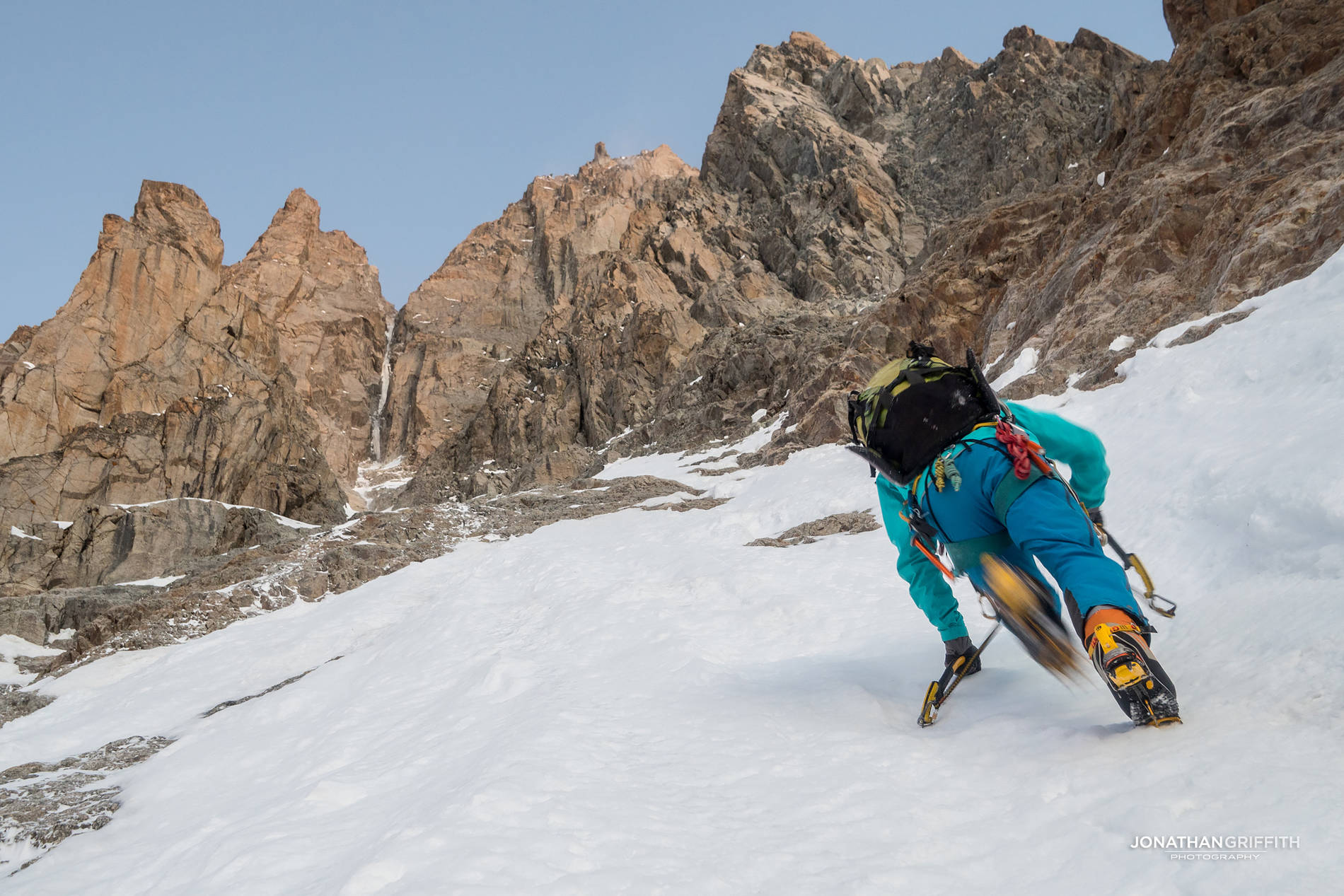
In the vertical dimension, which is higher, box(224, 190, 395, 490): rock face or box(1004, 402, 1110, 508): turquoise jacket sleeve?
box(224, 190, 395, 490): rock face

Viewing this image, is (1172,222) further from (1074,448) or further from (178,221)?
(178,221)

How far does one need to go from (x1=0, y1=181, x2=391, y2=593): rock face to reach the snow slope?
39.1m

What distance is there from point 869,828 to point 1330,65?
90.1 feet

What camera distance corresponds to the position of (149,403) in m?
47.8

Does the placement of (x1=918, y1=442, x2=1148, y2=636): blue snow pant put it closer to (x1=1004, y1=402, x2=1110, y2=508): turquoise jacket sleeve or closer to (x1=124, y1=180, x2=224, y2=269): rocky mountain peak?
(x1=1004, y1=402, x2=1110, y2=508): turquoise jacket sleeve

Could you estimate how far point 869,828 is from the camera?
2.57 metres

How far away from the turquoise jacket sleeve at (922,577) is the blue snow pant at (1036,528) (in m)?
0.30

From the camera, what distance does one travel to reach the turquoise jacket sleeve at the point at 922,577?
3869 millimetres

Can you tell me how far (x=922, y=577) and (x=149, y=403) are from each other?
56571 mm

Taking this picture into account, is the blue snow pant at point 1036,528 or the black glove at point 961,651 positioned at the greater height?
the blue snow pant at point 1036,528

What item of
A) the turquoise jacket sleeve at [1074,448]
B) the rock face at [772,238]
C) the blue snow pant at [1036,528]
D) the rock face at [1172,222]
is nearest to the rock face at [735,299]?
the rock face at [1172,222]

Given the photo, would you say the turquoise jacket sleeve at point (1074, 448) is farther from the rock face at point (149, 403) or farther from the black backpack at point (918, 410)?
the rock face at point (149, 403)

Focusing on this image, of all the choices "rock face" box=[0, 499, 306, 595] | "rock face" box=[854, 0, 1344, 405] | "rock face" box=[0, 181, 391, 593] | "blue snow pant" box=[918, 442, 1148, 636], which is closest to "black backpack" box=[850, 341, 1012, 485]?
"blue snow pant" box=[918, 442, 1148, 636]

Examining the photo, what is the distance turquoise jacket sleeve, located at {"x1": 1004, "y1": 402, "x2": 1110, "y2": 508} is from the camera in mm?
3508
